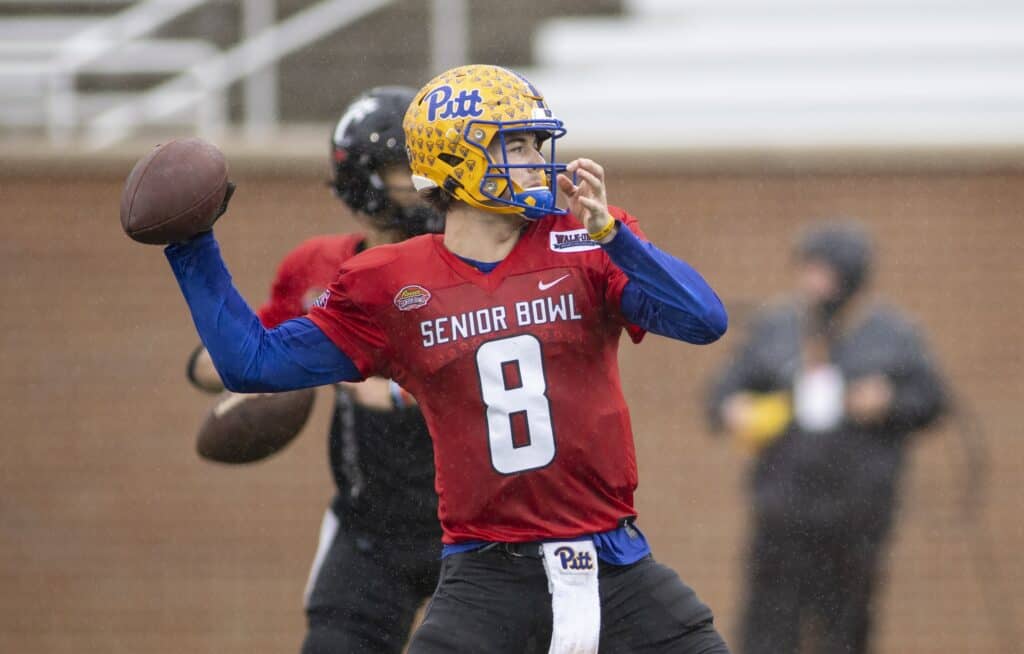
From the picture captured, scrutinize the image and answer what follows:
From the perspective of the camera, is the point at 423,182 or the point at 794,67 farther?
the point at 794,67

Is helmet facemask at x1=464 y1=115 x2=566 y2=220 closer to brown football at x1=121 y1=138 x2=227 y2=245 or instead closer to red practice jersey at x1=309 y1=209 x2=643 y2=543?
red practice jersey at x1=309 y1=209 x2=643 y2=543

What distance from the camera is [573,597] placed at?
2.91 metres

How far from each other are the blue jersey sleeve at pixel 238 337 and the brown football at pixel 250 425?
29.2 inches

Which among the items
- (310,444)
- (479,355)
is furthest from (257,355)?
(310,444)

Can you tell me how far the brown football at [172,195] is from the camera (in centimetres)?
289

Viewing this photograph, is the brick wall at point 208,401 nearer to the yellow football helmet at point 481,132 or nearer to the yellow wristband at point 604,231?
the yellow football helmet at point 481,132

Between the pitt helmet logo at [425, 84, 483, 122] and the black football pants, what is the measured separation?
0.91 meters

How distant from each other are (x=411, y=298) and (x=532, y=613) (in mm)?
695

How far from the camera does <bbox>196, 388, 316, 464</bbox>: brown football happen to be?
3781mm

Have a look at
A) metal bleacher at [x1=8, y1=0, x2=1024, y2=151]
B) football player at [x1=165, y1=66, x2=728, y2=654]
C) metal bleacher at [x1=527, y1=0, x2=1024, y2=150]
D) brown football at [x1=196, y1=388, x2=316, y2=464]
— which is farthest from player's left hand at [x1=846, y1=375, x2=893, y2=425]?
football player at [x1=165, y1=66, x2=728, y2=654]

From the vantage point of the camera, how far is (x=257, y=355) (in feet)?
9.81

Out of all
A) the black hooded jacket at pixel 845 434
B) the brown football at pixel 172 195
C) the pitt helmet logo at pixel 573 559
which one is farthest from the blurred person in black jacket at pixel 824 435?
the brown football at pixel 172 195

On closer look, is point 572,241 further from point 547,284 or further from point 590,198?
point 590,198

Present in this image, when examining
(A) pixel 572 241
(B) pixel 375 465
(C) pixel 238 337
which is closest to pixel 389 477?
(B) pixel 375 465
